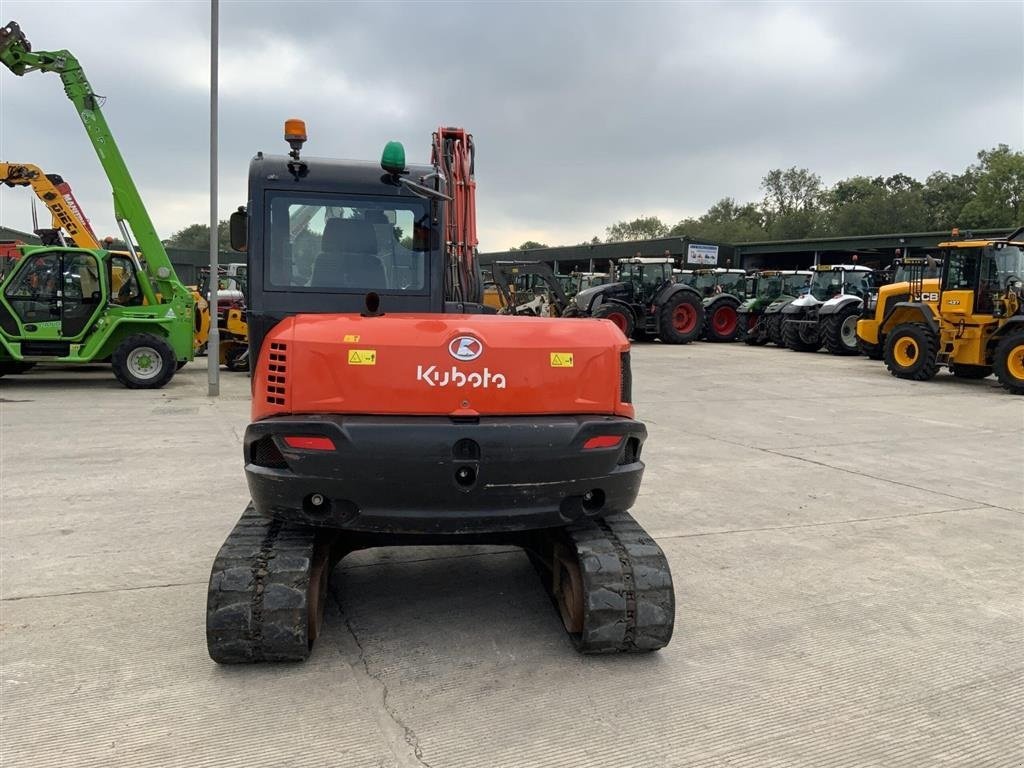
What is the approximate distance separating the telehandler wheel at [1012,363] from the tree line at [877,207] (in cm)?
4312

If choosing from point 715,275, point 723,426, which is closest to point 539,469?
point 723,426

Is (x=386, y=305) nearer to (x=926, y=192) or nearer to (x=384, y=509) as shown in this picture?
(x=384, y=509)

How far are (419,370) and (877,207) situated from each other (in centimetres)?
7089

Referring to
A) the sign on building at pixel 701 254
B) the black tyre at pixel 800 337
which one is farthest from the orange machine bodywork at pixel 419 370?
the sign on building at pixel 701 254

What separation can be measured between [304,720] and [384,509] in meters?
0.81

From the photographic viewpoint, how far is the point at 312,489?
295cm

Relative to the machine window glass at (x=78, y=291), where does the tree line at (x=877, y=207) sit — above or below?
above

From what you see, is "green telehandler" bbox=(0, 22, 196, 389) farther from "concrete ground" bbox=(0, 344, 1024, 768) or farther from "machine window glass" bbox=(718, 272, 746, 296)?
"machine window glass" bbox=(718, 272, 746, 296)

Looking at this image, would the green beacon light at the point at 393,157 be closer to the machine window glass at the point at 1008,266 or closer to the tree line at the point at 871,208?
the machine window glass at the point at 1008,266

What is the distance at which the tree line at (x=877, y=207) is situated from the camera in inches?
2156

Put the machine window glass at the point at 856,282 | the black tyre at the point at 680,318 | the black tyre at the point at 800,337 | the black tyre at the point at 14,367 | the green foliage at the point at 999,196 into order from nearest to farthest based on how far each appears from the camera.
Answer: the black tyre at the point at 14,367, the black tyre at the point at 800,337, the black tyre at the point at 680,318, the machine window glass at the point at 856,282, the green foliage at the point at 999,196

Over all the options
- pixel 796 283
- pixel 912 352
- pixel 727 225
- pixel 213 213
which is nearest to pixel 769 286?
pixel 796 283

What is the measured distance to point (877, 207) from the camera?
64.5m

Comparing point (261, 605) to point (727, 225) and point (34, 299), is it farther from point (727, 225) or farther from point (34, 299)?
point (727, 225)
